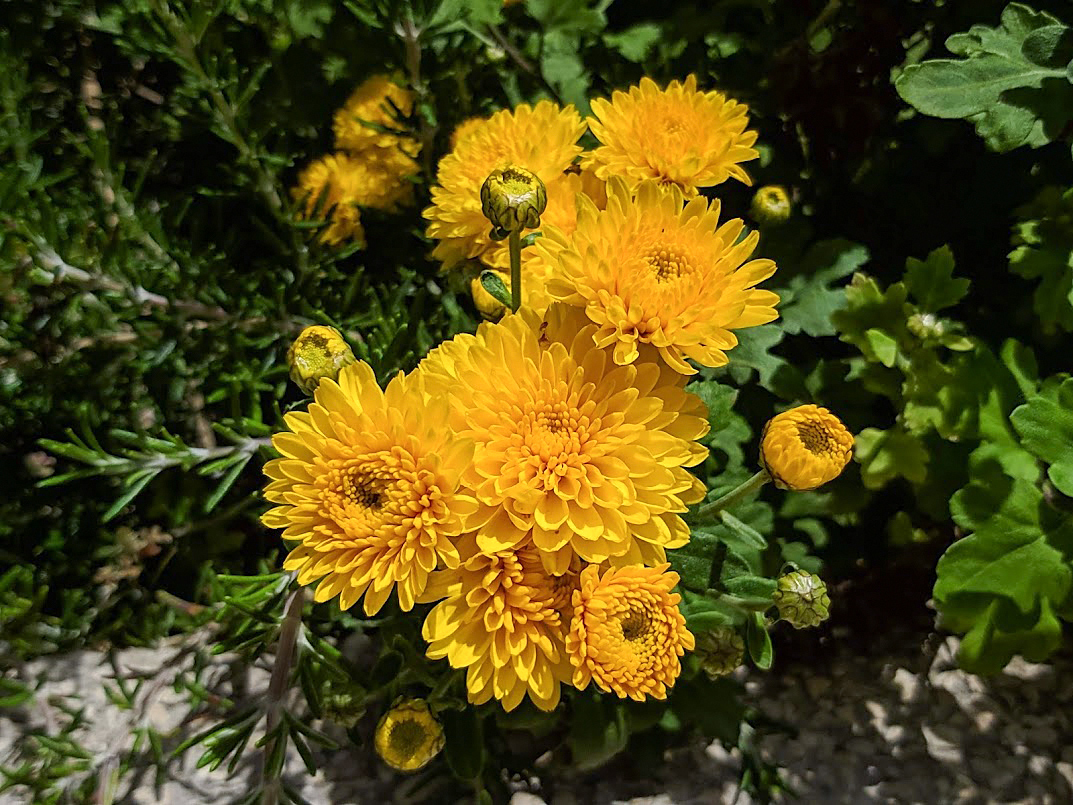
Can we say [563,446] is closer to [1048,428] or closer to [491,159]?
[491,159]

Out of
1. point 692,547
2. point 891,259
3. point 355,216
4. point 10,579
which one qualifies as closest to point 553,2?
point 355,216

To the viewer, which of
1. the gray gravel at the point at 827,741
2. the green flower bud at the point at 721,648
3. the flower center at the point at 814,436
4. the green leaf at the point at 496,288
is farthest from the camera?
the gray gravel at the point at 827,741

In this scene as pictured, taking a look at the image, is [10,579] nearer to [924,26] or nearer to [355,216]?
[355,216]

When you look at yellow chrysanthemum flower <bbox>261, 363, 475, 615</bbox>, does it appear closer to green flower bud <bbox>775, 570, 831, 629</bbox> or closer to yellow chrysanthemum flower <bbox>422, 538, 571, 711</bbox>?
yellow chrysanthemum flower <bbox>422, 538, 571, 711</bbox>

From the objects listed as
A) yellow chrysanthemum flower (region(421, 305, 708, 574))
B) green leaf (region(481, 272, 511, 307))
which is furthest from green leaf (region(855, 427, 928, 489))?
green leaf (region(481, 272, 511, 307))

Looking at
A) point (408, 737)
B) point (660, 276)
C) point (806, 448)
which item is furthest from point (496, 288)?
point (408, 737)

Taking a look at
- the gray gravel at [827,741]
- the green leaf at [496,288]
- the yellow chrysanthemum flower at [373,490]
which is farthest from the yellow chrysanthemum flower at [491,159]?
the gray gravel at [827,741]

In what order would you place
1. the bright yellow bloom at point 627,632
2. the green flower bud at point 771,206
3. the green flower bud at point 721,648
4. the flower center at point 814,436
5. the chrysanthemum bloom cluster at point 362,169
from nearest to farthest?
the bright yellow bloom at point 627,632, the flower center at point 814,436, the green flower bud at point 721,648, the green flower bud at point 771,206, the chrysanthemum bloom cluster at point 362,169

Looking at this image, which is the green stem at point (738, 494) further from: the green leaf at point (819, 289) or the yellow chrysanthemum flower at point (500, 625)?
the green leaf at point (819, 289)
